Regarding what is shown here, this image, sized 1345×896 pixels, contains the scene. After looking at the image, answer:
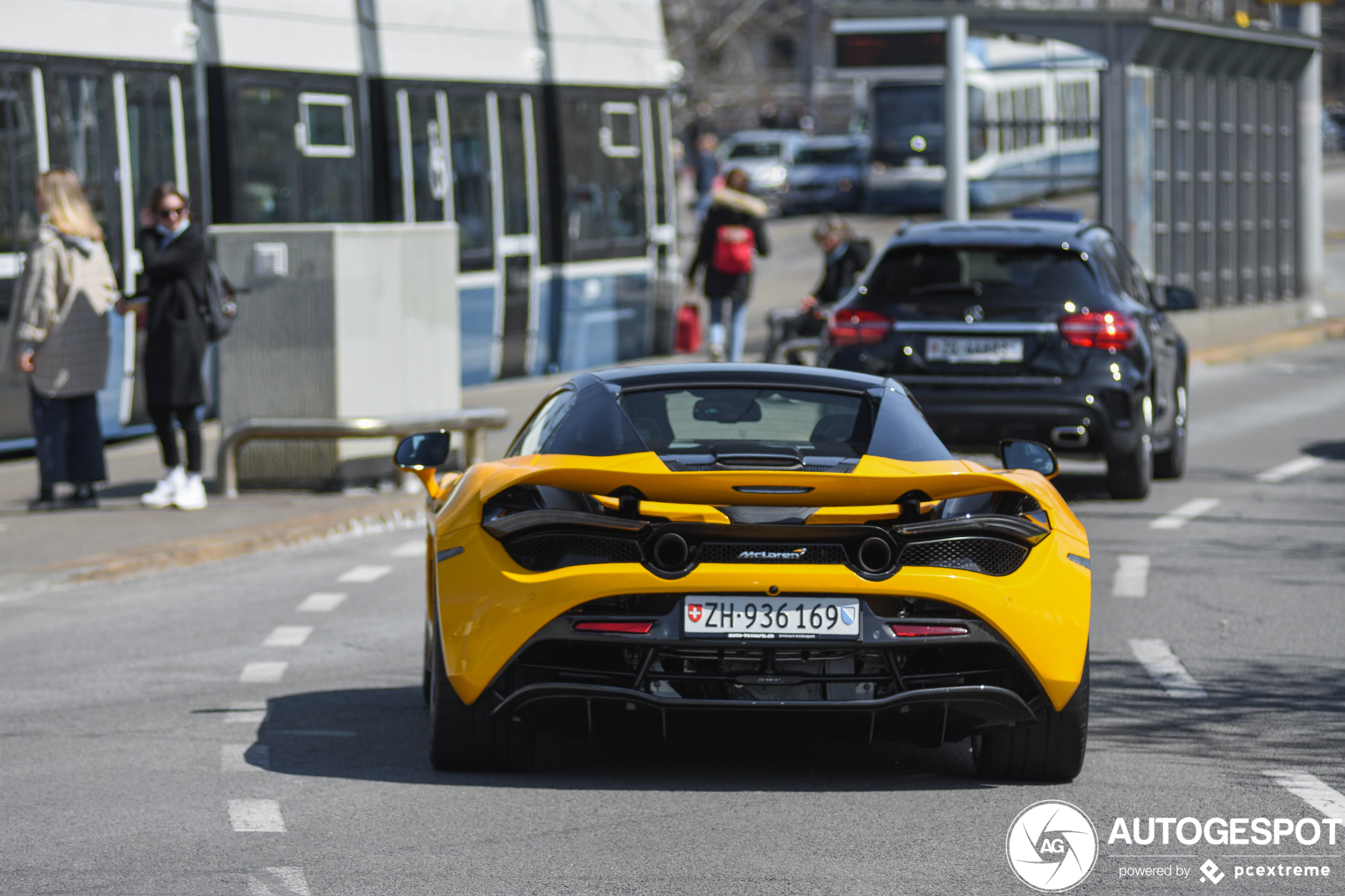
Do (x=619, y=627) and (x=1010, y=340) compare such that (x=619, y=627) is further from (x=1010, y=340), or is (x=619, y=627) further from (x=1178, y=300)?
(x=1178, y=300)

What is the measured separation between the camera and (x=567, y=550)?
19.8ft

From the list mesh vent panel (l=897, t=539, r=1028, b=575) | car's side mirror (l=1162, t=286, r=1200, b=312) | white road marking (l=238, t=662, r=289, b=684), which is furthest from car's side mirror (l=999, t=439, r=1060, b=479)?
car's side mirror (l=1162, t=286, r=1200, b=312)

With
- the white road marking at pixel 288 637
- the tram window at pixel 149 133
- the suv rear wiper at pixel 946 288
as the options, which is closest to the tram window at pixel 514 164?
the tram window at pixel 149 133

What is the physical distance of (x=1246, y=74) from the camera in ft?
95.0

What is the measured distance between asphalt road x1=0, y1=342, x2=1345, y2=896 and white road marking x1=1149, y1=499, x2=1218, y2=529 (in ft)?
6.09

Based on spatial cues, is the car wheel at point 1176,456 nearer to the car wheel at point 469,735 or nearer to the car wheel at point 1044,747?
the car wheel at point 1044,747

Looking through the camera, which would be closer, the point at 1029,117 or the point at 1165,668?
the point at 1165,668

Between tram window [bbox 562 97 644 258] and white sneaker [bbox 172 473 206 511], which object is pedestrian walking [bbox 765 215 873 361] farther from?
white sneaker [bbox 172 473 206 511]

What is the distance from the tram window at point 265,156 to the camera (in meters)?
16.9

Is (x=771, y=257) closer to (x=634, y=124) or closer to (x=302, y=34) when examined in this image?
(x=634, y=124)

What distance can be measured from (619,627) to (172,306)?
7.22 meters

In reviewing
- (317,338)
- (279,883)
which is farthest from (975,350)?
(279,883)

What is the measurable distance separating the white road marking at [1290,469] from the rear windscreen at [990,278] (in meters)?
2.41

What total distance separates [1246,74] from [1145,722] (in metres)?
23.1
